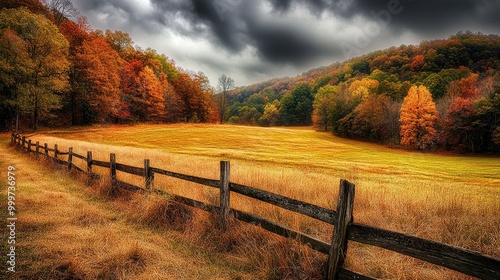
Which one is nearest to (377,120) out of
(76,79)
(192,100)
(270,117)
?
(192,100)

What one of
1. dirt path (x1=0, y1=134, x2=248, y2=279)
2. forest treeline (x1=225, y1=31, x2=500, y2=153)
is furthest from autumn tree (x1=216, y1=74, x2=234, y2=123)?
dirt path (x1=0, y1=134, x2=248, y2=279)

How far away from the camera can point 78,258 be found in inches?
166

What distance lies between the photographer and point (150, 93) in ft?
195

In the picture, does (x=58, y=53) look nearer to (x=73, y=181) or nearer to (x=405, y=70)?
(x=73, y=181)

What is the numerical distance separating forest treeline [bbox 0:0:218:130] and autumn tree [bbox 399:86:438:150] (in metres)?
46.5

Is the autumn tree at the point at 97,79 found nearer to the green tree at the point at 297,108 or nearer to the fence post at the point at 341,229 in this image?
the fence post at the point at 341,229

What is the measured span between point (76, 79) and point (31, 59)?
11.2 metres

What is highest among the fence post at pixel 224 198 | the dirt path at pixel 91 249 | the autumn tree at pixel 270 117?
the autumn tree at pixel 270 117

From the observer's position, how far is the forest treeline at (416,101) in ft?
160

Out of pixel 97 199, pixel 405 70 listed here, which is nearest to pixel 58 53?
pixel 97 199

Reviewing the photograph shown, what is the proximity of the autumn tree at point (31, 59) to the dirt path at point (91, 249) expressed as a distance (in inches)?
1461

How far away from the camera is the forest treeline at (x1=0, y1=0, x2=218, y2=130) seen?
117 feet

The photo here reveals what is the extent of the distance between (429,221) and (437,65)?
363 ft

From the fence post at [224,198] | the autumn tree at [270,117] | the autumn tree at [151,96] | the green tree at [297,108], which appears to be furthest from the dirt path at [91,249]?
the autumn tree at [270,117]
